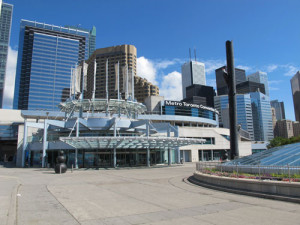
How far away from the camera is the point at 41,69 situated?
588ft

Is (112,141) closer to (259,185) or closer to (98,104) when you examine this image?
(98,104)

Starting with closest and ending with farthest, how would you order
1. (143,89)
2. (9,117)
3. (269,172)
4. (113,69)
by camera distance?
1. (269,172)
2. (9,117)
3. (143,89)
4. (113,69)

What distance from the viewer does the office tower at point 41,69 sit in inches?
6914

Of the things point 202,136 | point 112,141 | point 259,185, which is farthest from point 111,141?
point 202,136

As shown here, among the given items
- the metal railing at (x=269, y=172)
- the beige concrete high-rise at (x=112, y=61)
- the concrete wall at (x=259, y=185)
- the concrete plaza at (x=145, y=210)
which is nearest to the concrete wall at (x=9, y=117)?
the concrete plaza at (x=145, y=210)

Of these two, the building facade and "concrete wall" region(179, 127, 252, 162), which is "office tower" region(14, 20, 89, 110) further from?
"concrete wall" region(179, 127, 252, 162)

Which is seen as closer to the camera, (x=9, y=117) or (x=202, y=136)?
(x=202, y=136)

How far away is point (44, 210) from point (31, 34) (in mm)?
205545

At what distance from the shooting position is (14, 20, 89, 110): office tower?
6914 inches

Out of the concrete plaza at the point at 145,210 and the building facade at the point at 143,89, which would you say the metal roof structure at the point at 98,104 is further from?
the building facade at the point at 143,89

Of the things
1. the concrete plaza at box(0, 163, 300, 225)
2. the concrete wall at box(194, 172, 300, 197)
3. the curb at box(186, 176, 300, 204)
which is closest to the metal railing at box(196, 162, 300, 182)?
the concrete wall at box(194, 172, 300, 197)

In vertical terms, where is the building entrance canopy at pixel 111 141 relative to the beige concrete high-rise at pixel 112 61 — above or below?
below

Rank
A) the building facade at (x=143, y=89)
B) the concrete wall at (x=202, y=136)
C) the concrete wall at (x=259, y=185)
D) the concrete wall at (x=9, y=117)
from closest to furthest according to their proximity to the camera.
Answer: the concrete wall at (x=259, y=185) < the concrete wall at (x=202, y=136) < the concrete wall at (x=9, y=117) < the building facade at (x=143, y=89)

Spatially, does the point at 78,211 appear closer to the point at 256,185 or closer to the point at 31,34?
the point at 256,185
